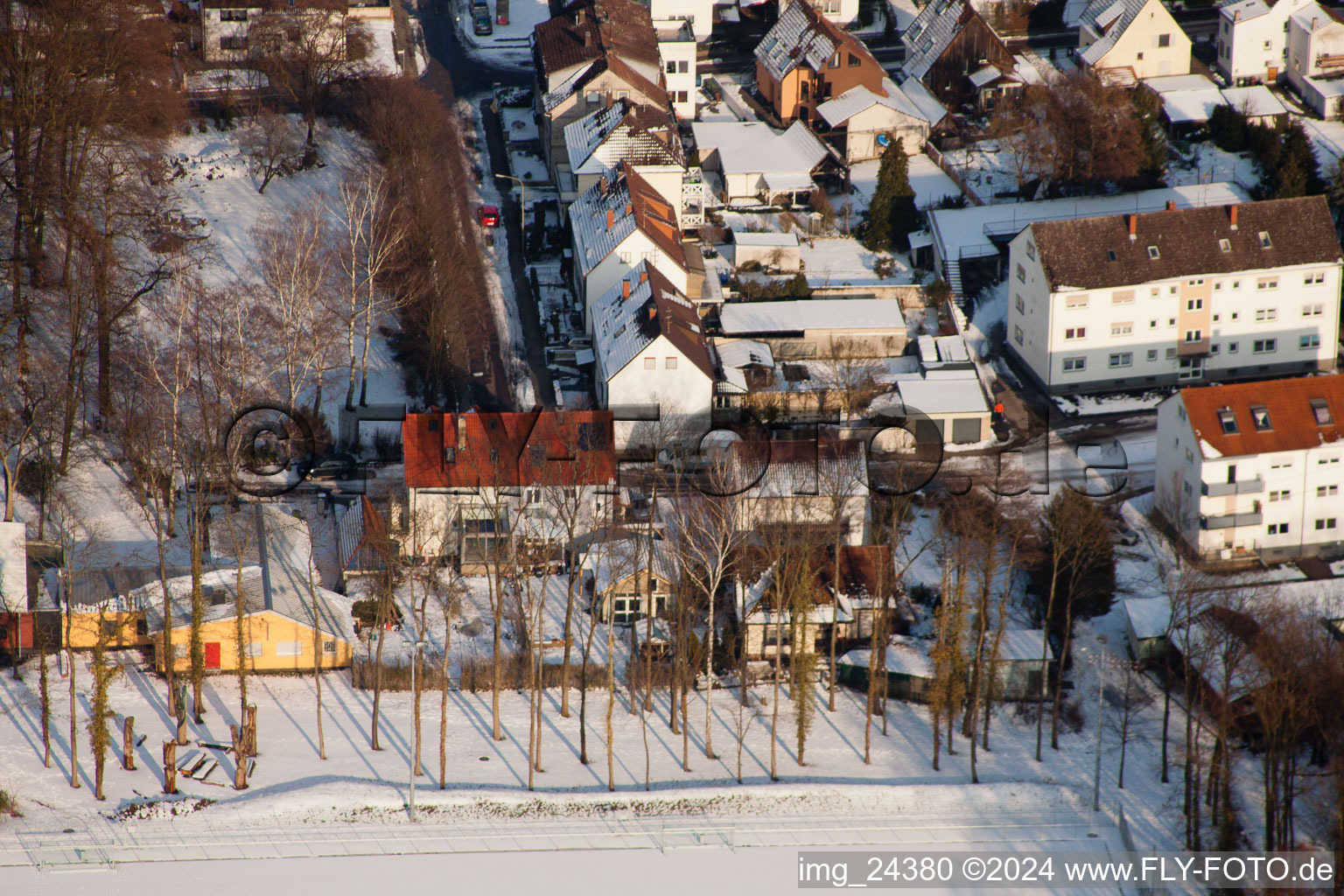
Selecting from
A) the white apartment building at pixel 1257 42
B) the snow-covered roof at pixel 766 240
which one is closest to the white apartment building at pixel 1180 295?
the snow-covered roof at pixel 766 240

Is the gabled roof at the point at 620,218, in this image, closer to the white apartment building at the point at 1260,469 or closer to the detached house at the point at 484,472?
the detached house at the point at 484,472

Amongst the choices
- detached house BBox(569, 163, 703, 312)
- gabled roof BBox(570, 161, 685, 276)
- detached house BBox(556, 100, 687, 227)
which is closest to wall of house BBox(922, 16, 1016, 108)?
detached house BBox(556, 100, 687, 227)

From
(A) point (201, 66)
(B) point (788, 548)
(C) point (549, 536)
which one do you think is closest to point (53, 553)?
(C) point (549, 536)

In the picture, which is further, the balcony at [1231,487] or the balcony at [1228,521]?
the balcony at [1228,521]

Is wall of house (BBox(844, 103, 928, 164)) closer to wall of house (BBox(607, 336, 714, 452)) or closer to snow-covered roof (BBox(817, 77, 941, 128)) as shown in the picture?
snow-covered roof (BBox(817, 77, 941, 128))

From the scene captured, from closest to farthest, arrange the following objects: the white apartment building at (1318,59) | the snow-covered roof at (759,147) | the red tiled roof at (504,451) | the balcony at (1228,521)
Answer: the red tiled roof at (504,451), the balcony at (1228,521), the snow-covered roof at (759,147), the white apartment building at (1318,59)

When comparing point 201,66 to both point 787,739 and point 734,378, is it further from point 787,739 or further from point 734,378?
point 787,739
